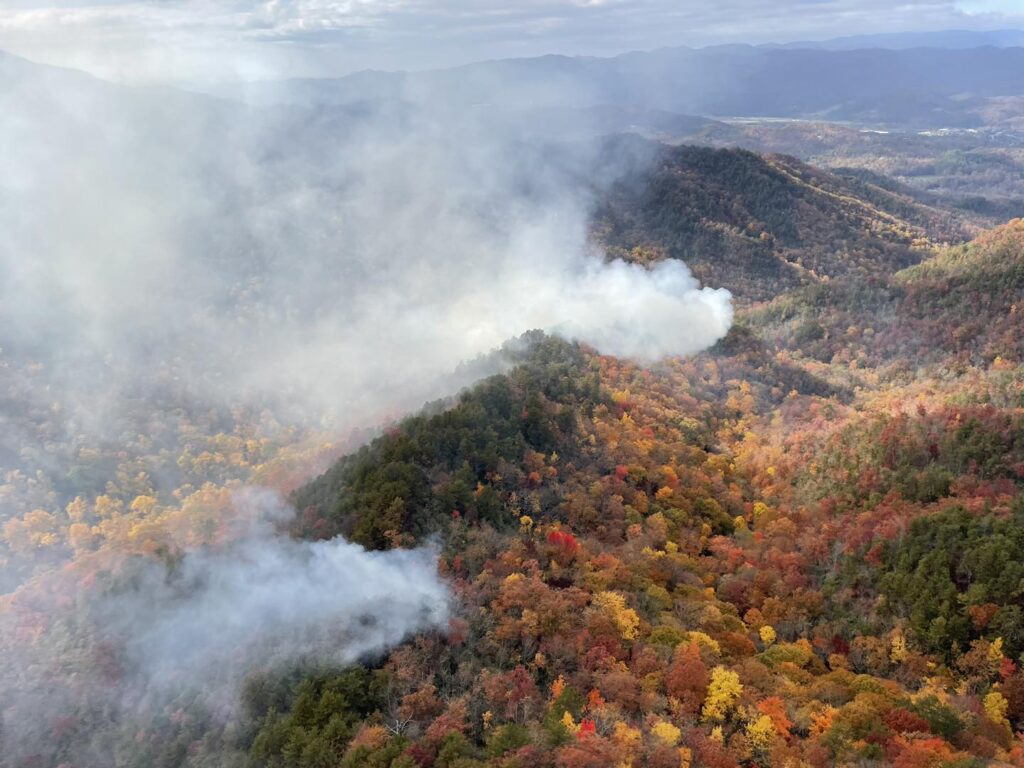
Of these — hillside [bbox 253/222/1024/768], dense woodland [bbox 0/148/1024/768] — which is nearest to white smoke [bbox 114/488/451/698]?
dense woodland [bbox 0/148/1024/768]

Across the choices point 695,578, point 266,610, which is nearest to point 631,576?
point 695,578

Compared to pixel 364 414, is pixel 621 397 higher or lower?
higher

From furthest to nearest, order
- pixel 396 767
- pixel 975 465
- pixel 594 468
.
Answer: pixel 594 468 < pixel 975 465 < pixel 396 767

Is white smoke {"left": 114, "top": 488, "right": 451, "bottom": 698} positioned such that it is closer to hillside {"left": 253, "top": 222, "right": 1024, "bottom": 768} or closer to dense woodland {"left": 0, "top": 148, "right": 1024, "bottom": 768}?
dense woodland {"left": 0, "top": 148, "right": 1024, "bottom": 768}

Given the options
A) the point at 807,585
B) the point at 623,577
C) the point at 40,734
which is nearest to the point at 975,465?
the point at 807,585

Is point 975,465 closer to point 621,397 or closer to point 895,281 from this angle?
point 621,397

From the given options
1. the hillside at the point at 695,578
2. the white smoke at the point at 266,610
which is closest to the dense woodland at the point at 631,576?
the hillside at the point at 695,578

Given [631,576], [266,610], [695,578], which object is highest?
[266,610]

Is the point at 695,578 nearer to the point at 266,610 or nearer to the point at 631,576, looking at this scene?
the point at 631,576
